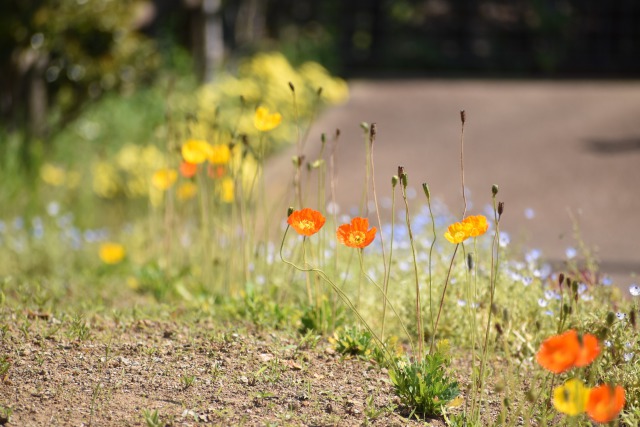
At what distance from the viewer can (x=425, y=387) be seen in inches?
94.5

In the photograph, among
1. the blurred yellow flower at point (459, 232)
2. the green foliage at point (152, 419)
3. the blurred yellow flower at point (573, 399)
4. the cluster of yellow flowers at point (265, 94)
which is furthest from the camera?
the cluster of yellow flowers at point (265, 94)

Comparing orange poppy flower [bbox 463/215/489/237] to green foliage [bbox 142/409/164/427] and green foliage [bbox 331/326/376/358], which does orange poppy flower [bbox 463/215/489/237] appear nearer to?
green foliage [bbox 331/326/376/358]

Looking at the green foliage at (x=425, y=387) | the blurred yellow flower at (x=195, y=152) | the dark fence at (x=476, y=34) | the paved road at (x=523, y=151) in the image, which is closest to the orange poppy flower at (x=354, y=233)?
the green foliage at (x=425, y=387)

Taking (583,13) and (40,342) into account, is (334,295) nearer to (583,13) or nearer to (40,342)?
(40,342)

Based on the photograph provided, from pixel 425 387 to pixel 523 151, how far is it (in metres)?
5.60

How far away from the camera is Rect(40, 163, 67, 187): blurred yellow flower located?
635cm

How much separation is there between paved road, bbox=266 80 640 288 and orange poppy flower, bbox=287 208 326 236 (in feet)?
8.26

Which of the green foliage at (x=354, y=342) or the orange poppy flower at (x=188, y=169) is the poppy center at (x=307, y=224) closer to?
the green foliage at (x=354, y=342)

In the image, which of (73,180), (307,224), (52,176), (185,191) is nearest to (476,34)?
Result: (73,180)

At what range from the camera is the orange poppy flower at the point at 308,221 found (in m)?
2.39

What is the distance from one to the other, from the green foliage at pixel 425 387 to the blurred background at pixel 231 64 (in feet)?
3.86

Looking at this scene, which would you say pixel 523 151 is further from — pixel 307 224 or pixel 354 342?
pixel 307 224

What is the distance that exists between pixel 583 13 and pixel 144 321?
35.3 feet

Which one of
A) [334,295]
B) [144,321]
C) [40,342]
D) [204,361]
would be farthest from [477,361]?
[40,342]
